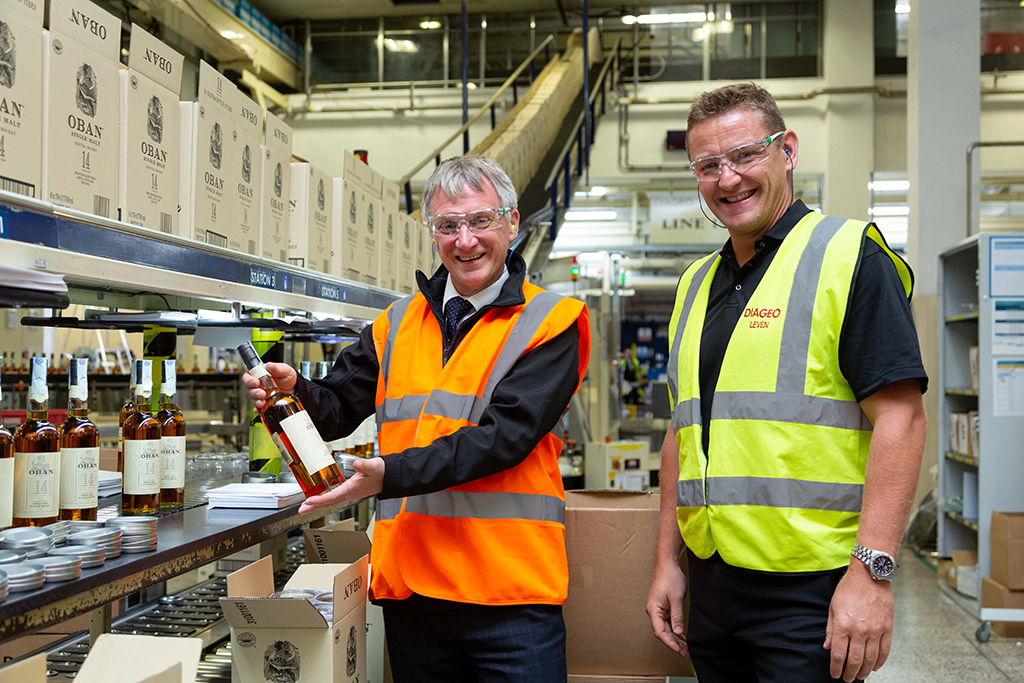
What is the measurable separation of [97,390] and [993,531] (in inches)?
271

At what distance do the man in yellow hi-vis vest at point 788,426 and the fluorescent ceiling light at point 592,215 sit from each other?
1309cm

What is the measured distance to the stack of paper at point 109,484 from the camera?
7.48 ft

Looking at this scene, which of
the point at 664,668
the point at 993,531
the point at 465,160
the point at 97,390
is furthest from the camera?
the point at 97,390

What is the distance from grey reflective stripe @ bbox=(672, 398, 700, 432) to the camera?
67.8 inches

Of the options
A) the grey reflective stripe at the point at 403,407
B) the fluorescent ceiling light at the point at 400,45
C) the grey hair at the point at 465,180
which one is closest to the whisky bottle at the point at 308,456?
the grey reflective stripe at the point at 403,407

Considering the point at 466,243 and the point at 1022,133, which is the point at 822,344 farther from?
the point at 1022,133

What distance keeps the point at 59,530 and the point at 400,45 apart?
1240cm

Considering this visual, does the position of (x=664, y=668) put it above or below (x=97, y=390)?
below

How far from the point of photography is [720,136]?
168cm

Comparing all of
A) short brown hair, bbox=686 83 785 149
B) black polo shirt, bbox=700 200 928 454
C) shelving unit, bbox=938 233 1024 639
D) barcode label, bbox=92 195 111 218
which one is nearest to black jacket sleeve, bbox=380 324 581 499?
black polo shirt, bbox=700 200 928 454

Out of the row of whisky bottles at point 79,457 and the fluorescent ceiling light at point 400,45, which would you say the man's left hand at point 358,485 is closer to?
the row of whisky bottles at point 79,457

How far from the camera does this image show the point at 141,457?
1.94m

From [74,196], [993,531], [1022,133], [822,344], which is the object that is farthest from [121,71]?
[1022,133]

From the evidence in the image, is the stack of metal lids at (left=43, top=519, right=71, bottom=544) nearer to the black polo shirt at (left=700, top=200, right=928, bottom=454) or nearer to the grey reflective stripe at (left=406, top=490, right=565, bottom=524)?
the grey reflective stripe at (left=406, top=490, right=565, bottom=524)
